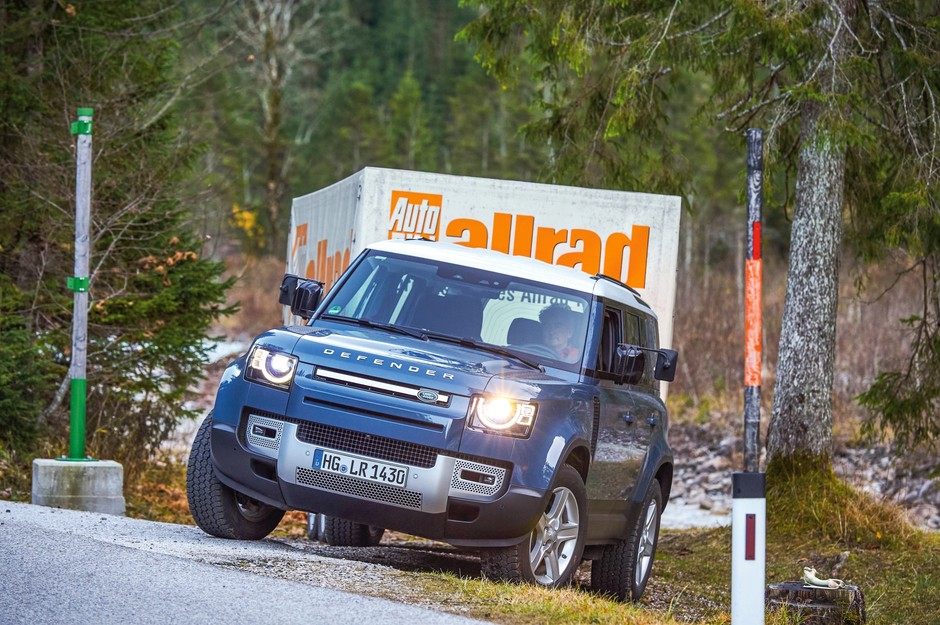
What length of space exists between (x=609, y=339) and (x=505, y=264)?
0.86 metres

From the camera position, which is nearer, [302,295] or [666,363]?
[302,295]

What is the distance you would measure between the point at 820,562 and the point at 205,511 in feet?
22.2

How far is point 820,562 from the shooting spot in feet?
43.9

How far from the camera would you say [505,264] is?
9.61 m

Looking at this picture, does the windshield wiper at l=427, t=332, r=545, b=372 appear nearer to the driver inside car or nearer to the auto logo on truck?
the driver inside car

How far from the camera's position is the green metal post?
41.8ft

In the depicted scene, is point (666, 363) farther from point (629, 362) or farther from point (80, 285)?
point (80, 285)

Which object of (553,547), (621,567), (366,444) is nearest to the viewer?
(366,444)

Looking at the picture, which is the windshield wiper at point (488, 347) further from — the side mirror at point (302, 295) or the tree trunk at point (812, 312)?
the tree trunk at point (812, 312)

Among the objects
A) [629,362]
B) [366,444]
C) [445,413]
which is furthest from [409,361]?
[629,362]

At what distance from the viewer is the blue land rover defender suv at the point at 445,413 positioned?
7.95m

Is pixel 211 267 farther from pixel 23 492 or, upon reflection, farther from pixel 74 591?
pixel 74 591

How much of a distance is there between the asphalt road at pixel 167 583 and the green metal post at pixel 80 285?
3.68m

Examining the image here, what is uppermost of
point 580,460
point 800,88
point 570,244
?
point 800,88
